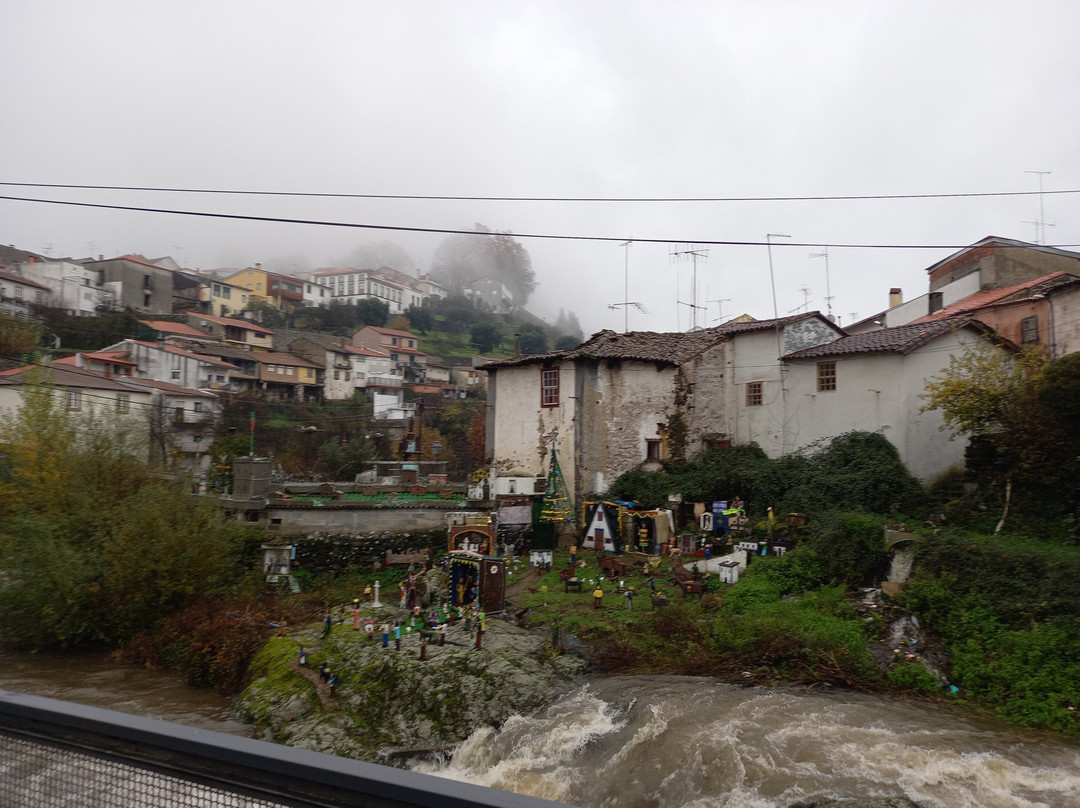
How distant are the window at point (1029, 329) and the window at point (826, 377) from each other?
630cm

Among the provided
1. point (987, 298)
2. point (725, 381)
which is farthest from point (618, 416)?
point (987, 298)

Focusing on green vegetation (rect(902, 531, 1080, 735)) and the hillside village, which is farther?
the hillside village

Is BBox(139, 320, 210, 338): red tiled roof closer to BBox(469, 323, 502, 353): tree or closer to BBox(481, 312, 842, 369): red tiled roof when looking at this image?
BBox(469, 323, 502, 353): tree

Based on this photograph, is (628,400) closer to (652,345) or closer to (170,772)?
(652,345)

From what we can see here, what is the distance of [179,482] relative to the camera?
19.8 meters

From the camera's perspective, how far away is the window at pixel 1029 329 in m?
22.2

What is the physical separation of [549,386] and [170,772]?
76.4ft

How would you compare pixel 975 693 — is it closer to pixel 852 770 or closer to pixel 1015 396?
pixel 852 770

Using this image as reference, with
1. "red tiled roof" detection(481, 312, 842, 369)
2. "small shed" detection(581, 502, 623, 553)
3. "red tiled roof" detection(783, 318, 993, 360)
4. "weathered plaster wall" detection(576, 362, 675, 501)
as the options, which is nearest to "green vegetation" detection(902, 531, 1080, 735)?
"red tiled roof" detection(783, 318, 993, 360)

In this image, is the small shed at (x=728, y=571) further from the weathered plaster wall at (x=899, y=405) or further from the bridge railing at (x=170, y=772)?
the bridge railing at (x=170, y=772)

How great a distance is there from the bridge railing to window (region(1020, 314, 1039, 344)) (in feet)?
86.9

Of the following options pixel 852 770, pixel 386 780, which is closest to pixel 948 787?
pixel 852 770

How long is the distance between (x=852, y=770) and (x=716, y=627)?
4.77 metres

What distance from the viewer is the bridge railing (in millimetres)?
1847
